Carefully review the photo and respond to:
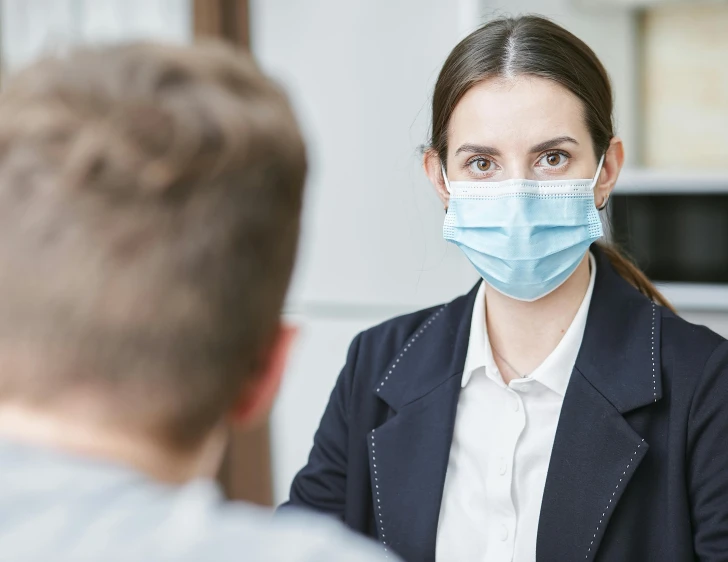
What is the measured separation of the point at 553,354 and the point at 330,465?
438 mm

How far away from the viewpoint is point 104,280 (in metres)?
0.59

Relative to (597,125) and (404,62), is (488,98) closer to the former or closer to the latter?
(597,125)

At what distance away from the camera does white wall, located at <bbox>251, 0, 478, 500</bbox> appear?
2.53 meters

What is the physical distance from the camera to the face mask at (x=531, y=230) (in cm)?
143

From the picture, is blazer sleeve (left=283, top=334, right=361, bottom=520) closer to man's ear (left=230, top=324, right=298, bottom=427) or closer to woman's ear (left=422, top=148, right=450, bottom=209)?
woman's ear (left=422, top=148, right=450, bottom=209)

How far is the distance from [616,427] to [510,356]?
0.22 meters

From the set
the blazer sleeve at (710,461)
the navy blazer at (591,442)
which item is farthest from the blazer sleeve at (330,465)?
the blazer sleeve at (710,461)

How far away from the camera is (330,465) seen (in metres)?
1.57

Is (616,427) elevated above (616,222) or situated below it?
below

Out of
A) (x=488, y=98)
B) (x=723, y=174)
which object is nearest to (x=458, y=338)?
(x=488, y=98)

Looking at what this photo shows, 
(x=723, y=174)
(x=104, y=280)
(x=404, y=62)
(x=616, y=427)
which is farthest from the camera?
(x=404, y=62)

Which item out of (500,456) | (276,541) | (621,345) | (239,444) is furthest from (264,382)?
(239,444)

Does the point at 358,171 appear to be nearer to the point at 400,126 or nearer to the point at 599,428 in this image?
the point at 400,126

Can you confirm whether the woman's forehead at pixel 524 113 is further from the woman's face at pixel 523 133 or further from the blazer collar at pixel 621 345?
the blazer collar at pixel 621 345
